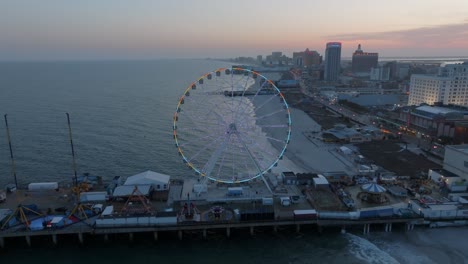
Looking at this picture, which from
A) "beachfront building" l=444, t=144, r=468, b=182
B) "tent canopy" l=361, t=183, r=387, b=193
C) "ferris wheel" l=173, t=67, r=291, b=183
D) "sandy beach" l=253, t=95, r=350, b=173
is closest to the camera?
"tent canopy" l=361, t=183, r=387, b=193

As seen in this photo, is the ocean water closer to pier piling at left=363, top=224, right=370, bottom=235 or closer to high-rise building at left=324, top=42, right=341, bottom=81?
pier piling at left=363, top=224, right=370, bottom=235

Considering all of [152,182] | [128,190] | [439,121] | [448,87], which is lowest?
[128,190]

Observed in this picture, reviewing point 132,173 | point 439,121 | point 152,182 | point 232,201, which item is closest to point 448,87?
point 439,121

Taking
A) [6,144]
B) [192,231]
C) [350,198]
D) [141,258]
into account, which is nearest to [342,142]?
[350,198]

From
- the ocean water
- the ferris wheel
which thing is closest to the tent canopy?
the ocean water

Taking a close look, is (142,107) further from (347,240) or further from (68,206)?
(347,240)

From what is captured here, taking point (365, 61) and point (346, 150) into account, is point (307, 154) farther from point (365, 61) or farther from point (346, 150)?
point (365, 61)
